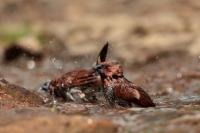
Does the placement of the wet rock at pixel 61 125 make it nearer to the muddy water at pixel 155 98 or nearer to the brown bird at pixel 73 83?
the muddy water at pixel 155 98

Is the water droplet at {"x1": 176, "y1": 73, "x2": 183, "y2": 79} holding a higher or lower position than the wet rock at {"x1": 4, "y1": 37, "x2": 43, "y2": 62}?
lower

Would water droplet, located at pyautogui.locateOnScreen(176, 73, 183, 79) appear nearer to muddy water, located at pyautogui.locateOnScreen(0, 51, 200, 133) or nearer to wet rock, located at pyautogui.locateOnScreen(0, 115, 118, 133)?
muddy water, located at pyautogui.locateOnScreen(0, 51, 200, 133)

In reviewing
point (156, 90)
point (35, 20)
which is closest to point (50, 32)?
point (35, 20)

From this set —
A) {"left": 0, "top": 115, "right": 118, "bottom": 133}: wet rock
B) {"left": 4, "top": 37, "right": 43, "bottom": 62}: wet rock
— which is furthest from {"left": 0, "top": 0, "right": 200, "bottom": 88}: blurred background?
{"left": 0, "top": 115, "right": 118, "bottom": 133}: wet rock

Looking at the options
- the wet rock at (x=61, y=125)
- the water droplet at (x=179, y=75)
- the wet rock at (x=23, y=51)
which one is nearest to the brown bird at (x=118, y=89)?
the wet rock at (x=61, y=125)

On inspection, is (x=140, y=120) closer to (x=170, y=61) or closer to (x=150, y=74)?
(x=150, y=74)

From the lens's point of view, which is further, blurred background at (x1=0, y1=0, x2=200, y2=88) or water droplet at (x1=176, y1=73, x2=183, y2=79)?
blurred background at (x1=0, y1=0, x2=200, y2=88)
